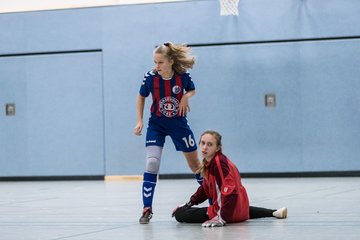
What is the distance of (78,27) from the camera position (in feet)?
57.0

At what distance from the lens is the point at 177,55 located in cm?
783

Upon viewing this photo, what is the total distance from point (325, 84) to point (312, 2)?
170 cm

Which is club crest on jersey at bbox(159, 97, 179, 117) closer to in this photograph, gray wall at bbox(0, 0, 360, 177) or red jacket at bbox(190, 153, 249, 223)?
red jacket at bbox(190, 153, 249, 223)

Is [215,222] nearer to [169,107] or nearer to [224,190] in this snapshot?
[224,190]

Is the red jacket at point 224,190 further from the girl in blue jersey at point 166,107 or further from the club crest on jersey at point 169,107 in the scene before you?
the club crest on jersey at point 169,107

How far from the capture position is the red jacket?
274 inches

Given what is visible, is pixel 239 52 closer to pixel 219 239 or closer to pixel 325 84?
pixel 325 84

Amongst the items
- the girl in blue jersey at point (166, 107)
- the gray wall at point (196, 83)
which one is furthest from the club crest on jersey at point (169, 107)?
the gray wall at point (196, 83)

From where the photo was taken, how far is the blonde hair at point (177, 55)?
7.79 m

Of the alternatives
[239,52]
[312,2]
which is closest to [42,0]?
[239,52]

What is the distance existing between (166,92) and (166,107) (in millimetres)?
150

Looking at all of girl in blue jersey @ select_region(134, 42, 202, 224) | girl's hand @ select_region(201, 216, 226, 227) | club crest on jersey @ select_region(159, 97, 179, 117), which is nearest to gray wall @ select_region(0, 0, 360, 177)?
girl in blue jersey @ select_region(134, 42, 202, 224)

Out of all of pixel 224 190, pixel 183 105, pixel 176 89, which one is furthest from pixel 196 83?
pixel 224 190

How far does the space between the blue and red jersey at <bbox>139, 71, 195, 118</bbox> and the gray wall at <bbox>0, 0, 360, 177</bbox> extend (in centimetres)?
850
